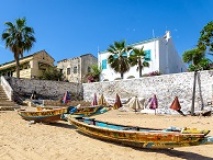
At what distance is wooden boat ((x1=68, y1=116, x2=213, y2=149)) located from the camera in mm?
6801

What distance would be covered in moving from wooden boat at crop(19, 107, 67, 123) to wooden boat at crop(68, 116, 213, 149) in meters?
2.18

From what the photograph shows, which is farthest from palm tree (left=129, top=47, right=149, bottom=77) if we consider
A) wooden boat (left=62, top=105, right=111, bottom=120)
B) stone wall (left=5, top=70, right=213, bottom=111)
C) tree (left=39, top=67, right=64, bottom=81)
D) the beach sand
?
the beach sand

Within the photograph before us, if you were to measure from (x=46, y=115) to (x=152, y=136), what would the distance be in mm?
6228

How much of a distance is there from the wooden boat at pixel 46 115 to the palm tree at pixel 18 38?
15899mm

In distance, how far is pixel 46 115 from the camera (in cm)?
1237

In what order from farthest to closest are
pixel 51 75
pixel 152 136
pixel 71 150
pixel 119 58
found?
pixel 51 75 → pixel 119 58 → pixel 71 150 → pixel 152 136

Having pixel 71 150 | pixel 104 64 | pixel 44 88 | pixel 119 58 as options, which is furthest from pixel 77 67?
pixel 71 150

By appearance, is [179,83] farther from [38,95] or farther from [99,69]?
[99,69]

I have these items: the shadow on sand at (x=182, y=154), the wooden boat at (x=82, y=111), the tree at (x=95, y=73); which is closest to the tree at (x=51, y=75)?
the tree at (x=95, y=73)

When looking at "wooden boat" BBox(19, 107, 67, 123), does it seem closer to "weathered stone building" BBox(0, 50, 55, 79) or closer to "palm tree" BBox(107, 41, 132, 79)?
"palm tree" BBox(107, 41, 132, 79)

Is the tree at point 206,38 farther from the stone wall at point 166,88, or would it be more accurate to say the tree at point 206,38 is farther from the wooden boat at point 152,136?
the wooden boat at point 152,136

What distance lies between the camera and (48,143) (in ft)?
29.6

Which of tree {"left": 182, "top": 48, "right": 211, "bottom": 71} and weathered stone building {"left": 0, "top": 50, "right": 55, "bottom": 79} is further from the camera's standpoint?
weathered stone building {"left": 0, "top": 50, "right": 55, "bottom": 79}

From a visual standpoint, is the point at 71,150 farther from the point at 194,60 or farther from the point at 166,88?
the point at 194,60
